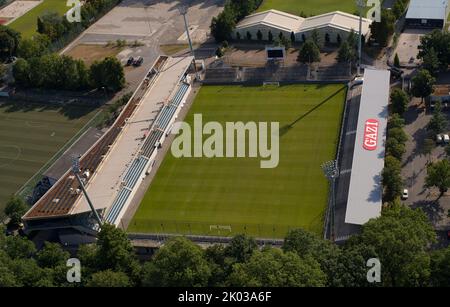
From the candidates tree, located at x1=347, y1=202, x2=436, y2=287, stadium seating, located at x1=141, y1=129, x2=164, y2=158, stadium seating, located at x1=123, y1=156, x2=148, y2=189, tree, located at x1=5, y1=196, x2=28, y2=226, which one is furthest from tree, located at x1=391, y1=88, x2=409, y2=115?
tree, located at x1=5, y1=196, x2=28, y2=226

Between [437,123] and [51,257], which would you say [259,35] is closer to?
[437,123]

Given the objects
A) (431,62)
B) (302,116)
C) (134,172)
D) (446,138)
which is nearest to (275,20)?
(302,116)

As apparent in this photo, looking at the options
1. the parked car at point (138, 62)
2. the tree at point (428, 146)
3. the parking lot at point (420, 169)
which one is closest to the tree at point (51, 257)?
the parking lot at point (420, 169)

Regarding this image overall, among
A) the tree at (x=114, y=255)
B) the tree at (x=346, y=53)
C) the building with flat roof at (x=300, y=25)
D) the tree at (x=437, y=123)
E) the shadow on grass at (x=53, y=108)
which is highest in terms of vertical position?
the building with flat roof at (x=300, y=25)

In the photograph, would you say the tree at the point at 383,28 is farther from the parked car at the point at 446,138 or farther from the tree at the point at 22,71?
the tree at the point at 22,71

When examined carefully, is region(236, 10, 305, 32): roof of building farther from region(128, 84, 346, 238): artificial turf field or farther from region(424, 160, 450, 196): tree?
region(424, 160, 450, 196): tree

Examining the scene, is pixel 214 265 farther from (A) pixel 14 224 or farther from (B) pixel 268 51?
(B) pixel 268 51
